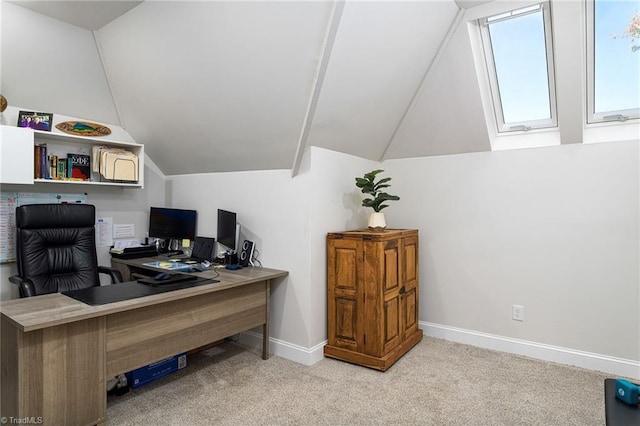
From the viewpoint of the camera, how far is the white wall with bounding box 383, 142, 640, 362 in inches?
105

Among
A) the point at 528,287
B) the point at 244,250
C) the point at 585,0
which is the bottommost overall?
the point at 528,287

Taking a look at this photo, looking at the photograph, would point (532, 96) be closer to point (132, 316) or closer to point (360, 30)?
point (360, 30)

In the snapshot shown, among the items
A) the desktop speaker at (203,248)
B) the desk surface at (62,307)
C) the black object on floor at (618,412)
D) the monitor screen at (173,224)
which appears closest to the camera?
the black object on floor at (618,412)

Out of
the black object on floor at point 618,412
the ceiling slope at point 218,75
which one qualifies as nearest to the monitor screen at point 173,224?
the ceiling slope at point 218,75

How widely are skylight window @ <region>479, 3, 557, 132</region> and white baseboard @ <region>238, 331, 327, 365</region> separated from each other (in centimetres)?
250

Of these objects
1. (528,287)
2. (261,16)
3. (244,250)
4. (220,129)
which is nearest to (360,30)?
(261,16)

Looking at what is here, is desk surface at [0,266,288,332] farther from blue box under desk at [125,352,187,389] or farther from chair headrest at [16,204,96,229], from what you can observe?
chair headrest at [16,204,96,229]

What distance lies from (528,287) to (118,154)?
3803 millimetres

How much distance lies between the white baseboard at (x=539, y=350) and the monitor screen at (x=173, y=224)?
8.25 feet

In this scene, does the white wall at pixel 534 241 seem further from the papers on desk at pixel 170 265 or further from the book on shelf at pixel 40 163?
the book on shelf at pixel 40 163

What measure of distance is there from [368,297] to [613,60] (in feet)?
8.18

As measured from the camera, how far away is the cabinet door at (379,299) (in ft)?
8.87

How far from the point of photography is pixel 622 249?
265 cm

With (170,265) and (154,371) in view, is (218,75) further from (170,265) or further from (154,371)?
(154,371)
